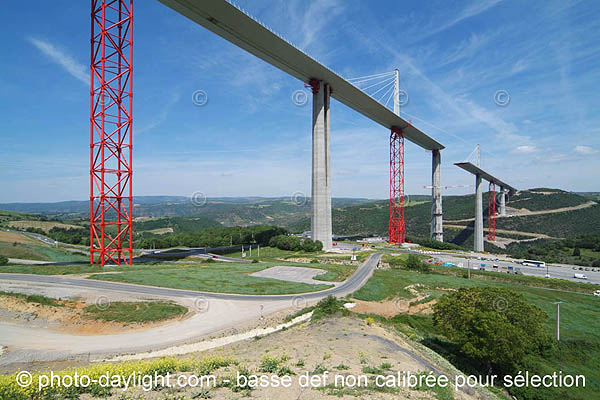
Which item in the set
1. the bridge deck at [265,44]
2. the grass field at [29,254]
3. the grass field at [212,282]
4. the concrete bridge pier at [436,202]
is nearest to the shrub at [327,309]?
the grass field at [212,282]

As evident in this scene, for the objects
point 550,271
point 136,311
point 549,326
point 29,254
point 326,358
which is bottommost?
A: point 550,271

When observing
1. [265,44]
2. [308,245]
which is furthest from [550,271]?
[265,44]

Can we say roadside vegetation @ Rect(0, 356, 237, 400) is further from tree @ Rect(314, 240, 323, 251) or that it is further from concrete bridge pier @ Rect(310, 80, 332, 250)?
tree @ Rect(314, 240, 323, 251)

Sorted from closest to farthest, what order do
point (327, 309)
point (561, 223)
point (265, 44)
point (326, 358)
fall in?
point (326, 358) < point (327, 309) < point (265, 44) < point (561, 223)

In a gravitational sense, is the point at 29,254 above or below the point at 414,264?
above

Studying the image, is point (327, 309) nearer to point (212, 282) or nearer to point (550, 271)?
point (212, 282)

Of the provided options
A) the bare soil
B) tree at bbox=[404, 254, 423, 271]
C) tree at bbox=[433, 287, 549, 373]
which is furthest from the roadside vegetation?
tree at bbox=[404, 254, 423, 271]

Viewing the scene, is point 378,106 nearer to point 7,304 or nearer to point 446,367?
point 446,367
